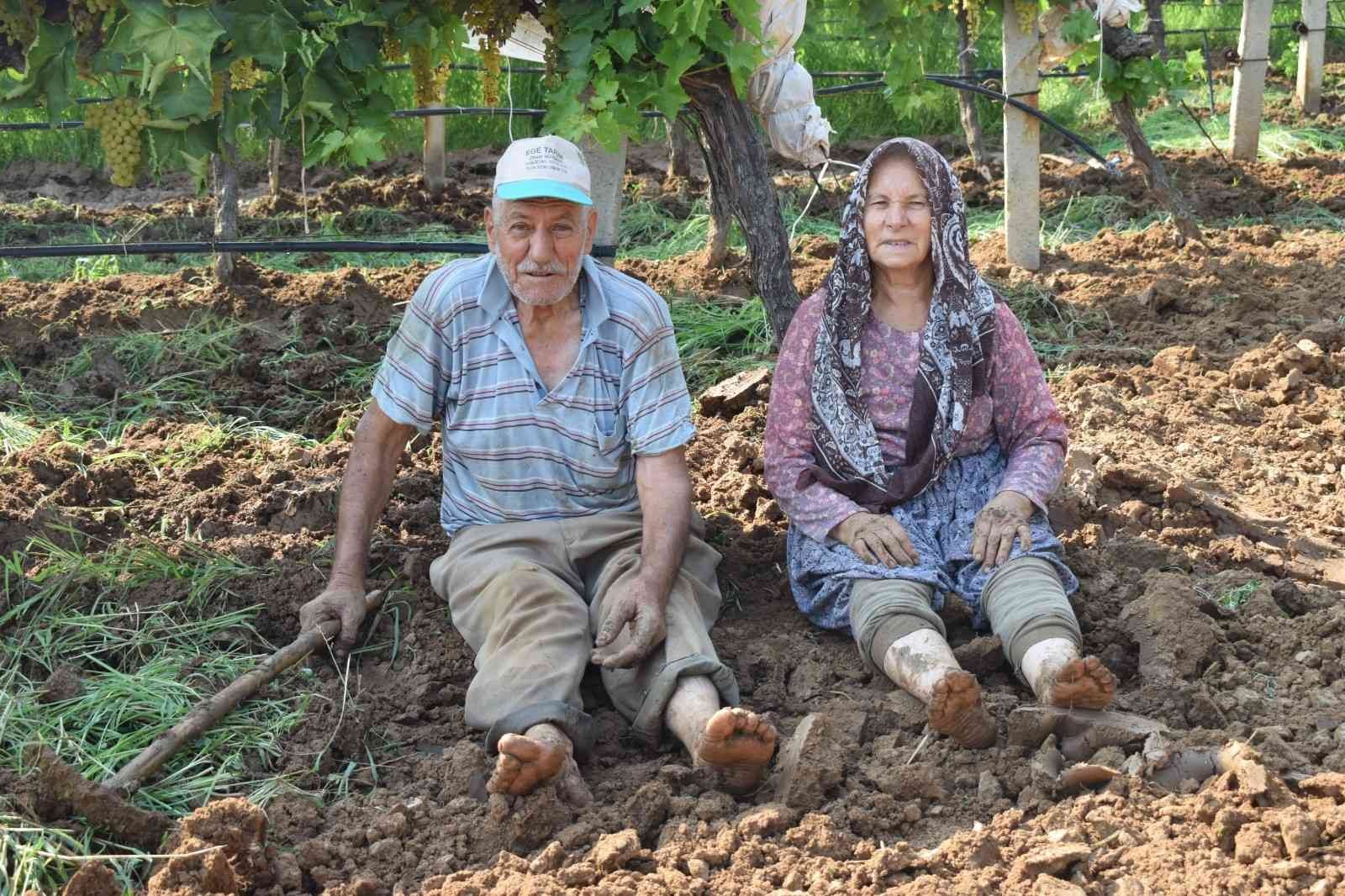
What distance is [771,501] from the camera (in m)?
4.38

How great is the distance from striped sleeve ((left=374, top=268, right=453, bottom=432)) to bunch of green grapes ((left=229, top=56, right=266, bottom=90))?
75 cm

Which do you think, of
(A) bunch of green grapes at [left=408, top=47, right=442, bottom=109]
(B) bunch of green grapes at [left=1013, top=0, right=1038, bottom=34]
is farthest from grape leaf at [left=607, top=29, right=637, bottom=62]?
(B) bunch of green grapes at [left=1013, top=0, right=1038, bottom=34]

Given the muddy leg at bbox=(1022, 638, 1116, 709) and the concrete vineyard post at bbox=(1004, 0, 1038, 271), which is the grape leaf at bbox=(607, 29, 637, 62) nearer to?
the muddy leg at bbox=(1022, 638, 1116, 709)

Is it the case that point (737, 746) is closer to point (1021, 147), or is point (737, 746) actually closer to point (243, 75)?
point (243, 75)

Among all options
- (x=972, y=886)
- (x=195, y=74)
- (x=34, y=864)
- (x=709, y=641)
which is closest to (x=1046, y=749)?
(x=972, y=886)

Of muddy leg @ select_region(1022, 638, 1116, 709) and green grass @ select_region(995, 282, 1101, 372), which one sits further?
green grass @ select_region(995, 282, 1101, 372)

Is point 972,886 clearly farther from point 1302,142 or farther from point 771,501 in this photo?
point 1302,142

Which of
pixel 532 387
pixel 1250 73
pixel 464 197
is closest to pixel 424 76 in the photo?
pixel 532 387

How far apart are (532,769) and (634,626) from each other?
19.4 inches

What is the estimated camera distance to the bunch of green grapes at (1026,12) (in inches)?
248

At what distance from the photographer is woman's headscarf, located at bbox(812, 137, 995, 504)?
3678 millimetres

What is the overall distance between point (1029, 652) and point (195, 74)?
2.22 m

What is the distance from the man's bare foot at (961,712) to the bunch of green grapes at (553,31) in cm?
222

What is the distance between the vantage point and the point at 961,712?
3027 mm
